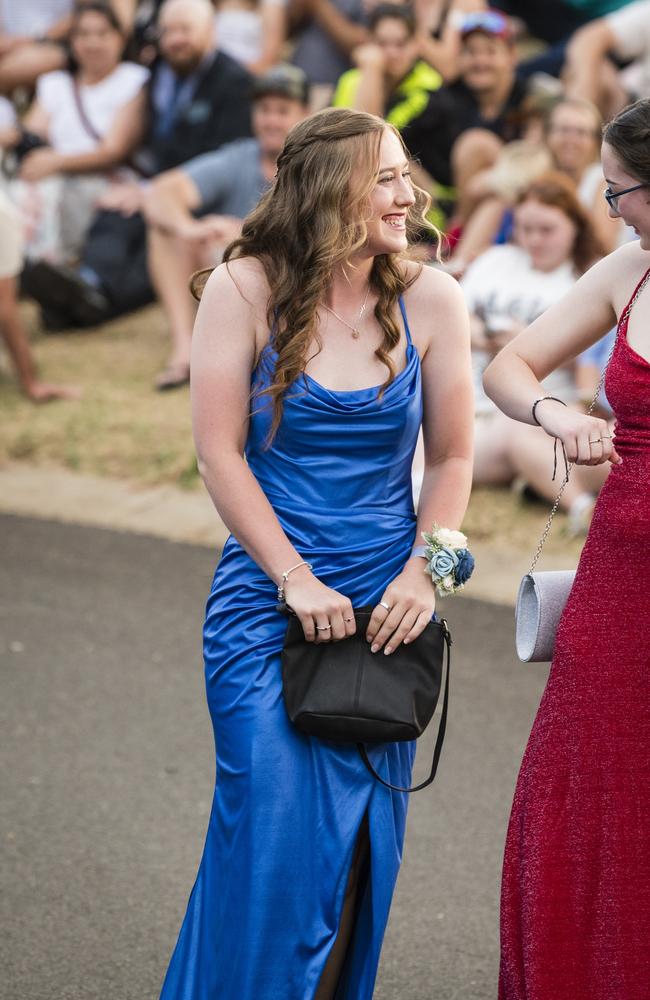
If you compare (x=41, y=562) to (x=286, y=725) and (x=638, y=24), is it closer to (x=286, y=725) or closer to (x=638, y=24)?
(x=286, y=725)

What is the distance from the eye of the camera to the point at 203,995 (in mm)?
2744

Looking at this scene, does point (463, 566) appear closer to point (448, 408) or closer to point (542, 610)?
point (542, 610)

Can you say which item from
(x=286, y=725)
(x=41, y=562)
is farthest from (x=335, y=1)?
(x=286, y=725)

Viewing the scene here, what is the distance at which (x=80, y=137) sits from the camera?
33.5 ft

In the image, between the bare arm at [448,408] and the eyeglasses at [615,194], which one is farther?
the bare arm at [448,408]

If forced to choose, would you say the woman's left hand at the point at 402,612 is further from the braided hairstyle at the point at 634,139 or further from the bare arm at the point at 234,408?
the braided hairstyle at the point at 634,139

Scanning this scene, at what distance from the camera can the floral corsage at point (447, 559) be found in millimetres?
2742

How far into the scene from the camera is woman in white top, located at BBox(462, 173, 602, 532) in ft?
21.5

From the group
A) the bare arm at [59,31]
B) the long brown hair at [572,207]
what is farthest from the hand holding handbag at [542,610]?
the bare arm at [59,31]

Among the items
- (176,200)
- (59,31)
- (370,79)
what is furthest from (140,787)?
(59,31)

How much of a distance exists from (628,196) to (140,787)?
8.16ft

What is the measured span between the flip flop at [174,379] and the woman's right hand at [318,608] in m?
5.95

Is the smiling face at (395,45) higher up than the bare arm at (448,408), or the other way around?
the bare arm at (448,408)

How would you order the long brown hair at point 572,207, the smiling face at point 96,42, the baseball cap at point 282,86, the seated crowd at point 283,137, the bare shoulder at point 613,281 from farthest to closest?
the smiling face at point 96,42, the baseball cap at point 282,86, the seated crowd at point 283,137, the long brown hair at point 572,207, the bare shoulder at point 613,281
